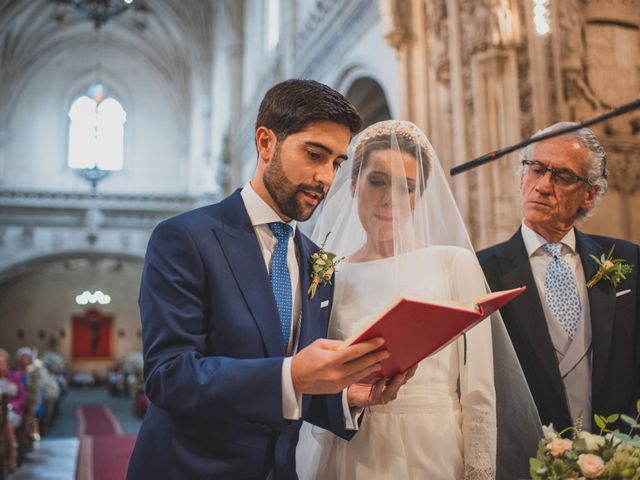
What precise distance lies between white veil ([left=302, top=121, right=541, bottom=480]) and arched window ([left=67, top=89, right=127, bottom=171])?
81.2 feet

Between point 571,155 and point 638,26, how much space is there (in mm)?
4053

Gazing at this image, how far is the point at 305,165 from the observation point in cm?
183

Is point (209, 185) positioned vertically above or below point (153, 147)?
below

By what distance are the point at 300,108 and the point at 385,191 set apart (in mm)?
720

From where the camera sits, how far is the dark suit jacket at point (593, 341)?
94.8 inches

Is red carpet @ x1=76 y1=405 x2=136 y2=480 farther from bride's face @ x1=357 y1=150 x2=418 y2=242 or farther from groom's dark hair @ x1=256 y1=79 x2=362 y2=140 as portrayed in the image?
groom's dark hair @ x1=256 y1=79 x2=362 y2=140

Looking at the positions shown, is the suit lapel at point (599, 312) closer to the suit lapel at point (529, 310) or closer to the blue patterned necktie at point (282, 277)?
the suit lapel at point (529, 310)

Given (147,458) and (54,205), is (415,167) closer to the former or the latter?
(147,458)

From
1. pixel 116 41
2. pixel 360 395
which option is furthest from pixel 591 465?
pixel 116 41

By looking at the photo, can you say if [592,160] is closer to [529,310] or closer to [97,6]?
[529,310]

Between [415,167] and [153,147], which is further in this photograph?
[153,147]

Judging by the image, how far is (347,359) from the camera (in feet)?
4.92

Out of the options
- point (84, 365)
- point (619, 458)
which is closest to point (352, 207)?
point (619, 458)

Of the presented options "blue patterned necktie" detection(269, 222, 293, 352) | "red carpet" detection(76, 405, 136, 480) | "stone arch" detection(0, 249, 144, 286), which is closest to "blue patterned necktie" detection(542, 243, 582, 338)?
"blue patterned necktie" detection(269, 222, 293, 352)
